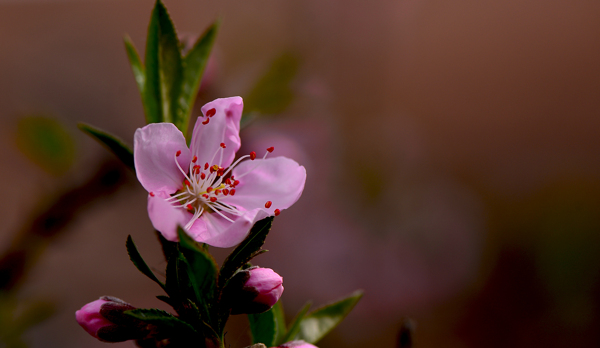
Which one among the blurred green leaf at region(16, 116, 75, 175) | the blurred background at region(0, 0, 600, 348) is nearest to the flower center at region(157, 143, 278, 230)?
the blurred green leaf at region(16, 116, 75, 175)

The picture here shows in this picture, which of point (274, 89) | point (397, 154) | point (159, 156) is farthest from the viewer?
point (397, 154)

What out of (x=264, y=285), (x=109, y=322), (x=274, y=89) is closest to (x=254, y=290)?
(x=264, y=285)

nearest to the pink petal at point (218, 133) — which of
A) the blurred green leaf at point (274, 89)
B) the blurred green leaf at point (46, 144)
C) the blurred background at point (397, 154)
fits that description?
the blurred green leaf at point (274, 89)

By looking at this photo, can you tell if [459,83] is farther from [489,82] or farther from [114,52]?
[114,52]

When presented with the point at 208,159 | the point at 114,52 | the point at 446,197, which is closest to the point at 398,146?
the point at 446,197

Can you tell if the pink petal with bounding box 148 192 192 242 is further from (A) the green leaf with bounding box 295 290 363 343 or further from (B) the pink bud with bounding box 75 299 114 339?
(A) the green leaf with bounding box 295 290 363 343

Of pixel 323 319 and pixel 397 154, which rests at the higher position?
pixel 323 319

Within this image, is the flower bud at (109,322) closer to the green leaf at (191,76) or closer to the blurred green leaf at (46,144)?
the green leaf at (191,76)

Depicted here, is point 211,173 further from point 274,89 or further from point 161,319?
point 274,89
